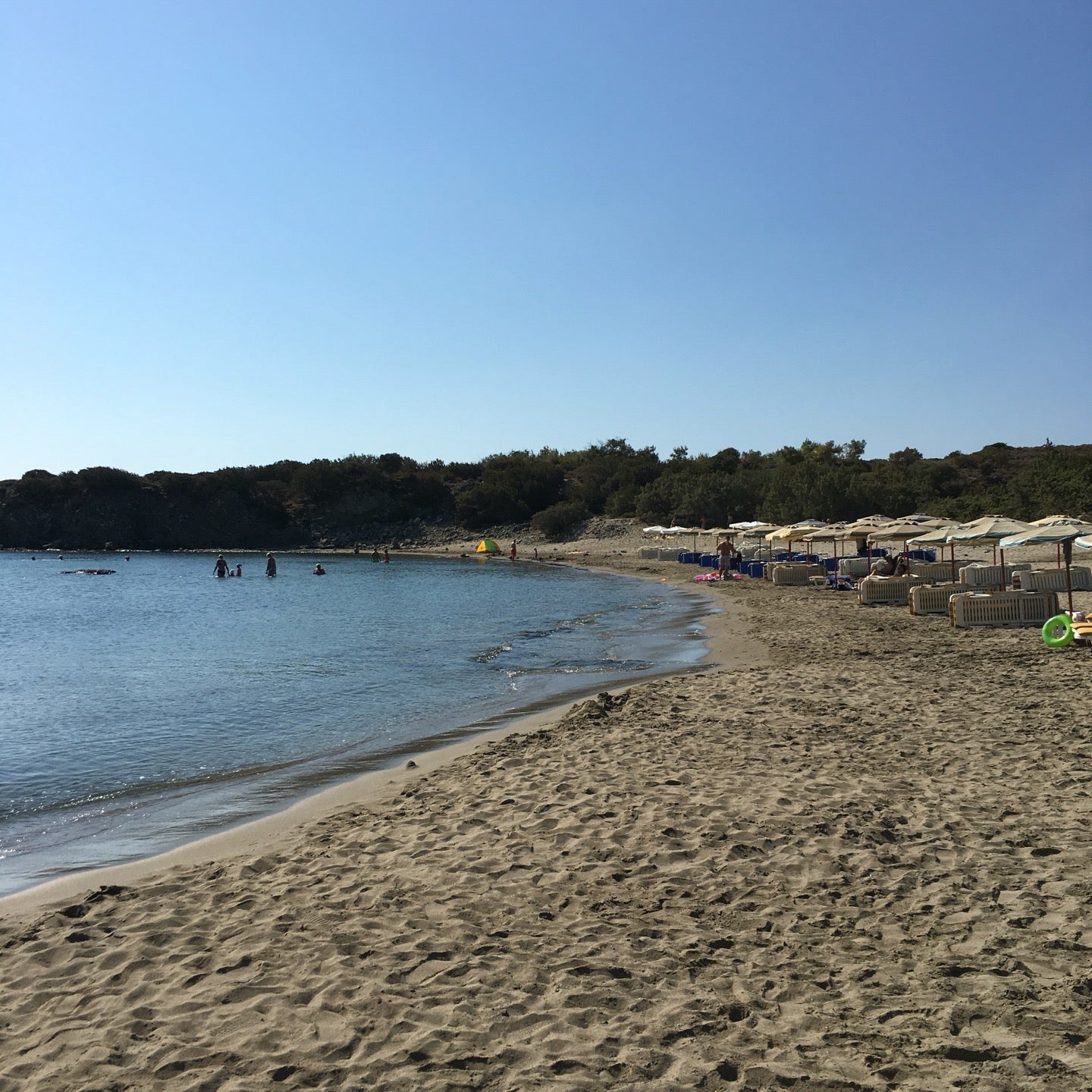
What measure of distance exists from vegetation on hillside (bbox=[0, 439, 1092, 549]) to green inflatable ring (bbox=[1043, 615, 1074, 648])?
43.7 m

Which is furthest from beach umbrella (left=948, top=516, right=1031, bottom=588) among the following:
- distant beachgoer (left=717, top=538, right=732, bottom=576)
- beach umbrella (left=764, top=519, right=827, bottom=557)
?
distant beachgoer (left=717, top=538, right=732, bottom=576)

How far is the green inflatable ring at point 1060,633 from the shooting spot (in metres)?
12.7

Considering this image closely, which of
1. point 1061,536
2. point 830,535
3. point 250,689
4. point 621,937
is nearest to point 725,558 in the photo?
point 830,535

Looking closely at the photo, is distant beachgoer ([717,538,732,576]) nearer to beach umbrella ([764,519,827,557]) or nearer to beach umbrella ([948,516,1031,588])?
beach umbrella ([764,519,827,557])

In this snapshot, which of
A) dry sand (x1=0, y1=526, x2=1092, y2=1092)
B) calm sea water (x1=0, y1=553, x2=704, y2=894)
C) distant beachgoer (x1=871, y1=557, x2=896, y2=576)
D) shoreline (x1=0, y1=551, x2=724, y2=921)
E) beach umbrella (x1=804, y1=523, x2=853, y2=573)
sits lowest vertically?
calm sea water (x1=0, y1=553, x2=704, y2=894)

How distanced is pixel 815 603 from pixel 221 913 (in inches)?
759

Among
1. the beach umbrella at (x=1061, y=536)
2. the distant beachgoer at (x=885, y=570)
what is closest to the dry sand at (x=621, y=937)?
the beach umbrella at (x=1061, y=536)

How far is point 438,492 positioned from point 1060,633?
272 ft

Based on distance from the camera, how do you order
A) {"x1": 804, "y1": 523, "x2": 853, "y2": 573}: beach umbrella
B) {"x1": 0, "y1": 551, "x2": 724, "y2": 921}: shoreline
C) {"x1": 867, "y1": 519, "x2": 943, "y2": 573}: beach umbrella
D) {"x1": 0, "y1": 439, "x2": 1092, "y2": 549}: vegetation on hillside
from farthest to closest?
1. {"x1": 0, "y1": 439, "x2": 1092, "y2": 549}: vegetation on hillside
2. {"x1": 804, "y1": 523, "x2": 853, "y2": 573}: beach umbrella
3. {"x1": 867, "y1": 519, "x2": 943, "y2": 573}: beach umbrella
4. {"x1": 0, "y1": 551, "x2": 724, "y2": 921}: shoreline

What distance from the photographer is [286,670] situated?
55.4 ft

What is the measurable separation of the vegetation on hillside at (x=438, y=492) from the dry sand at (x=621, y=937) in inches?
2033

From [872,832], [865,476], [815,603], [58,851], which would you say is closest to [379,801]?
[58,851]

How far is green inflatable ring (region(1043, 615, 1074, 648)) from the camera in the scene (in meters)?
12.7

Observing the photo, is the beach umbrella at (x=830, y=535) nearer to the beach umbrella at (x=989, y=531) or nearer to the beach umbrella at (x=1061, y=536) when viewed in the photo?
the beach umbrella at (x=989, y=531)
